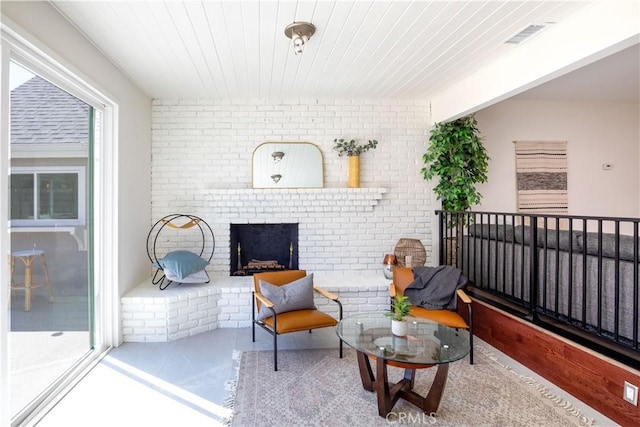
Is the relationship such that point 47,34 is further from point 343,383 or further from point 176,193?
point 343,383

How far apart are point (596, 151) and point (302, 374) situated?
5490 mm

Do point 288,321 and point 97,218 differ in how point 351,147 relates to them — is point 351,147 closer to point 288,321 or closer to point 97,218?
A: point 288,321

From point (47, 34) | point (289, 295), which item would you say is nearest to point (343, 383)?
point (289, 295)

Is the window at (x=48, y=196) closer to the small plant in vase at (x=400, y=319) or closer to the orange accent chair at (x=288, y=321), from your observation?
the orange accent chair at (x=288, y=321)

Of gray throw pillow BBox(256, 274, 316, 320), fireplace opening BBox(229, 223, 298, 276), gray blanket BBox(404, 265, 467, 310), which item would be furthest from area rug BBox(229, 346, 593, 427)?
fireplace opening BBox(229, 223, 298, 276)

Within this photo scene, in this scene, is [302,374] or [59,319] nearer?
[59,319]

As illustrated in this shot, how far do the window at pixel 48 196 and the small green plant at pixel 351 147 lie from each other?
276 centimetres

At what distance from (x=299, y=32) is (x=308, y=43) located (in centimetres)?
27

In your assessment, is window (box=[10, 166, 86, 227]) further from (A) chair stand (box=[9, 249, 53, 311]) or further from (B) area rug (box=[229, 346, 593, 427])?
(B) area rug (box=[229, 346, 593, 427])

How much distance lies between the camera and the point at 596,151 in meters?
5.34

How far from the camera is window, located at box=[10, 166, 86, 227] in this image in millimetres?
2158

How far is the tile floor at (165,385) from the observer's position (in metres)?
2.23

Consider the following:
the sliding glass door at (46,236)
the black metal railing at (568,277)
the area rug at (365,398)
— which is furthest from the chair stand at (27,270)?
the black metal railing at (568,277)

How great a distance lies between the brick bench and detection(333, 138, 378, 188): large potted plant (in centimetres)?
120
